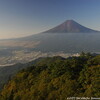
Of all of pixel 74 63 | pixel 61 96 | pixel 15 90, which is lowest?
pixel 15 90

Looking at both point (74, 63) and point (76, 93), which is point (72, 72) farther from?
point (76, 93)

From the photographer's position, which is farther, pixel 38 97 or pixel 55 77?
pixel 55 77

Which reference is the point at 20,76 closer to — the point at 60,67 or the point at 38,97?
the point at 60,67

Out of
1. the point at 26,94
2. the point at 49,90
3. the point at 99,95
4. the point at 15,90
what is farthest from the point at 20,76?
the point at 99,95

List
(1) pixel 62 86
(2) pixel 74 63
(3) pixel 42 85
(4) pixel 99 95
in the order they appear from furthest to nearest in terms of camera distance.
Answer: (2) pixel 74 63 < (3) pixel 42 85 < (1) pixel 62 86 < (4) pixel 99 95

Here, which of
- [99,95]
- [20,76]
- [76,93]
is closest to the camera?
[99,95]

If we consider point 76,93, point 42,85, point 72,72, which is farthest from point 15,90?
point 76,93

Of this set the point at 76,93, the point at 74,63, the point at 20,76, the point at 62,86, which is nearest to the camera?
the point at 76,93

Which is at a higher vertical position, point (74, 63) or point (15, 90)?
point (74, 63)

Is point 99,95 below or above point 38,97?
above
